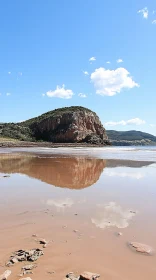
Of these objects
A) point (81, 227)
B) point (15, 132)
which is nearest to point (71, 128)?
point (15, 132)

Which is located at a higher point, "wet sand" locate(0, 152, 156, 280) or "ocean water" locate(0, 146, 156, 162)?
"ocean water" locate(0, 146, 156, 162)

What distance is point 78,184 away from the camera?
13.3 metres

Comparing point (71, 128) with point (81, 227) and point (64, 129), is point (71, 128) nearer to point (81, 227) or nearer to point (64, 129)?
point (64, 129)

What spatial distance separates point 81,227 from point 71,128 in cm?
9430

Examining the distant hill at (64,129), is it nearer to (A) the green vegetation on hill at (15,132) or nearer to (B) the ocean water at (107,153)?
(A) the green vegetation on hill at (15,132)

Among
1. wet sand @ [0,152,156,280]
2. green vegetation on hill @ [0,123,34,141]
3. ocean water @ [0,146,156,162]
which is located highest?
green vegetation on hill @ [0,123,34,141]

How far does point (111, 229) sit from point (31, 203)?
Answer: 3445 millimetres

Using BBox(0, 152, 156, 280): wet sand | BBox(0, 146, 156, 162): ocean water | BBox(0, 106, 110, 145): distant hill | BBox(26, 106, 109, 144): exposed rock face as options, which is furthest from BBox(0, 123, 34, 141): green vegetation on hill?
BBox(0, 152, 156, 280): wet sand

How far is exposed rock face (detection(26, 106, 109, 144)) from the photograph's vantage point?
102 m

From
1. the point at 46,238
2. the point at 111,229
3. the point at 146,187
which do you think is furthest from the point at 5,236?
the point at 146,187

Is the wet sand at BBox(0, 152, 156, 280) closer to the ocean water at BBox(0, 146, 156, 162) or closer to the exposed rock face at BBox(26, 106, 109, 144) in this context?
the ocean water at BBox(0, 146, 156, 162)

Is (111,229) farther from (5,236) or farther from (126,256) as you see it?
(5,236)

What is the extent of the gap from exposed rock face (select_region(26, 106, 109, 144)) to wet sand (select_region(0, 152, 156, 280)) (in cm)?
8968

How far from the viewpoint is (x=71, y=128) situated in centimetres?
10081
